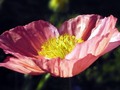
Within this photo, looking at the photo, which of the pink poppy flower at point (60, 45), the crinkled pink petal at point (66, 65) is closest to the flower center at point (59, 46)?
the pink poppy flower at point (60, 45)

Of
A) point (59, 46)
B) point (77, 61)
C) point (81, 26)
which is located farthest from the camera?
point (81, 26)

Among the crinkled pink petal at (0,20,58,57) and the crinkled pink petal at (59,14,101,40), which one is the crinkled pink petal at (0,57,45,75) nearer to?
the crinkled pink petal at (0,20,58,57)

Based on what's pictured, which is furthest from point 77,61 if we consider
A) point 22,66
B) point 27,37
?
point 27,37

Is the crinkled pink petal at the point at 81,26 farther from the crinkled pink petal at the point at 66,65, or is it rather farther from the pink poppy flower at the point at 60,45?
the crinkled pink petal at the point at 66,65

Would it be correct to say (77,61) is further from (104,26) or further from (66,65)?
(104,26)

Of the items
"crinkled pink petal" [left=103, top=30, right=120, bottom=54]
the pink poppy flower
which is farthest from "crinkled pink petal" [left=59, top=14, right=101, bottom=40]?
"crinkled pink petal" [left=103, top=30, right=120, bottom=54]

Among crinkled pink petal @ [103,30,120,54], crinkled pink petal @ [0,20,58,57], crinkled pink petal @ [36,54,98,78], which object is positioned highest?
crinkled pink petal @ [0,20,58,57]

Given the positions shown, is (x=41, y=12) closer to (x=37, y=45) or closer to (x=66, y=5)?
(x=66, y=5)
